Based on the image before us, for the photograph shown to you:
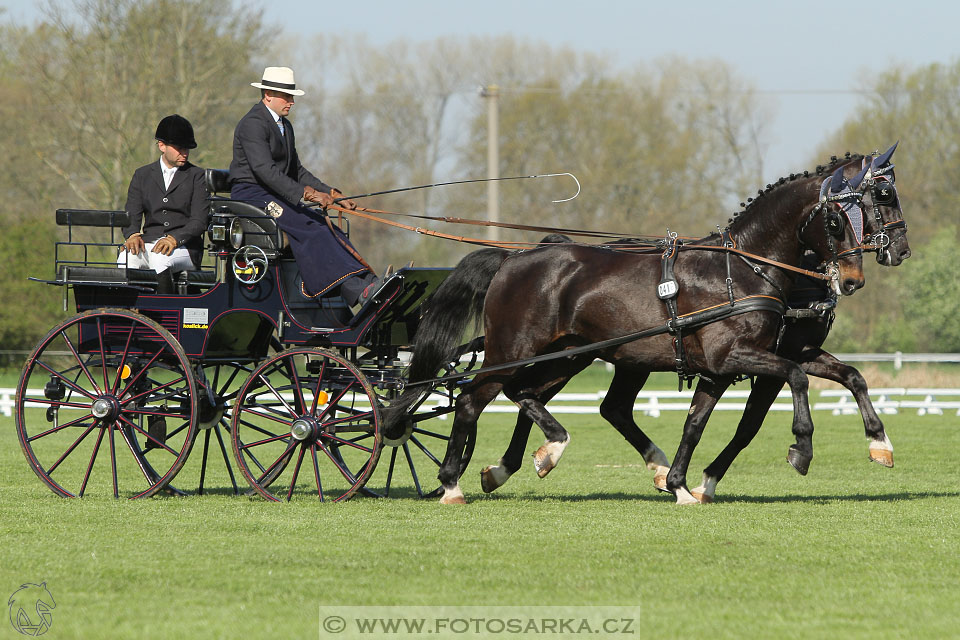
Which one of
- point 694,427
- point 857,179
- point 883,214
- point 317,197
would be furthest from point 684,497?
point 317,197

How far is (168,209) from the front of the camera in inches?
350

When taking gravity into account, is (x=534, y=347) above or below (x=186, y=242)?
below

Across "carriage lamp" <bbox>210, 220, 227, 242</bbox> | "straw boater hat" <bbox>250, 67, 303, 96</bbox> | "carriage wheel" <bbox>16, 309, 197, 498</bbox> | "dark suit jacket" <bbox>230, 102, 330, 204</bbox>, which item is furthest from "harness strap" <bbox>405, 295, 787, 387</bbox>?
"straw boater hat" <bbox>250, 67, 303, 96</bbox>

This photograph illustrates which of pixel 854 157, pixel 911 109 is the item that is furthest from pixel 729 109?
pixel 854 157

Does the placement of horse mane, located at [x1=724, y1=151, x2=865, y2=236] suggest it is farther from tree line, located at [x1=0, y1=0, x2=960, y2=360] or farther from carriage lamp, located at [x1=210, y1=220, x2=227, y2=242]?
tree line, located at [x1=0, y1=0, x2=960, y2=360]

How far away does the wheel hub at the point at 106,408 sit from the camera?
8484 millimetres

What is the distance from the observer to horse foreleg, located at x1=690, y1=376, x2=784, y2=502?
333 inches

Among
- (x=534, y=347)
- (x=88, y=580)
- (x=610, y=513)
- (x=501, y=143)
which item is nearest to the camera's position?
(x=88, y=580)

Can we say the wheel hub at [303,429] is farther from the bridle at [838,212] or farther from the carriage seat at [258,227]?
the bridle at [838,212]

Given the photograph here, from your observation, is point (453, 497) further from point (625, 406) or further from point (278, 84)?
point (278, 84)

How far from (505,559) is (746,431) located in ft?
10.2

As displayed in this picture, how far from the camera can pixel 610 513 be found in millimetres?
7816

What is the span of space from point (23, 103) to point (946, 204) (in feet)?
99.1

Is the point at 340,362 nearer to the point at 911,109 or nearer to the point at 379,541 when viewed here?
the point at 379,541
